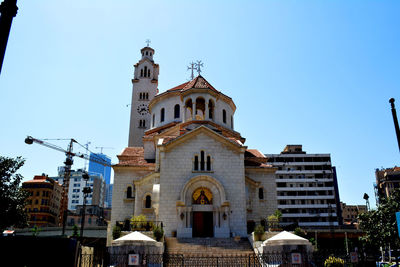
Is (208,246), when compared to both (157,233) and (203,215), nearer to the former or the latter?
→ (157,233)

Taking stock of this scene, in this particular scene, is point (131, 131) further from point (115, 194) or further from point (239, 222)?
point (239, 222)

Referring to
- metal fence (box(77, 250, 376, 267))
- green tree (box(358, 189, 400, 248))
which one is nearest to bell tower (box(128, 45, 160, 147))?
metal fence (box(77, 250, 376, 267))

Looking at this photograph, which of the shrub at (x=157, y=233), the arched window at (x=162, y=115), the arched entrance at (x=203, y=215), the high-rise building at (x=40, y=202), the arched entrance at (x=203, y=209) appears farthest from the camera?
the high-rise building at (x=40, y=202)

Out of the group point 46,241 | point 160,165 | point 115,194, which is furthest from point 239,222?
point 46,241

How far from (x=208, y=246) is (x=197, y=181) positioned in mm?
6020

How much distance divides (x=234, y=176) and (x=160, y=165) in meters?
6.48

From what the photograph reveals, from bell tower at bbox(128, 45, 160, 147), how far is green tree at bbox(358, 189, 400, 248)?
35.0 meters

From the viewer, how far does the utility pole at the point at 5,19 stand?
6965mm

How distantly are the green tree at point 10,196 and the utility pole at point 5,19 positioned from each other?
Answer: 968 inches

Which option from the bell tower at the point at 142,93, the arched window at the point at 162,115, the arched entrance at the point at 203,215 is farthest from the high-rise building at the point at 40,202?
the arched entrance at the point at 203,215

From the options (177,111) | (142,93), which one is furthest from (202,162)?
(142,93)

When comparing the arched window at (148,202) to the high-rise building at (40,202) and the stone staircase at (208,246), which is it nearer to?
the stone staircase at (208,246)

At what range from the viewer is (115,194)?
3300 centimetres

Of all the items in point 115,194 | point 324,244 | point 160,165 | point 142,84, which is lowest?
point 324,244
